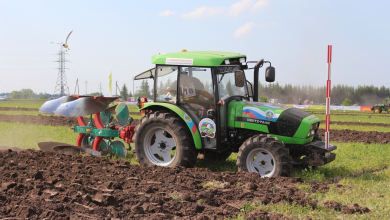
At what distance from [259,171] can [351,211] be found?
1.92 meters

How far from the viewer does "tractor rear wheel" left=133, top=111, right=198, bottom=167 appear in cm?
666

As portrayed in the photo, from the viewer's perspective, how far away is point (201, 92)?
Result: 665cm

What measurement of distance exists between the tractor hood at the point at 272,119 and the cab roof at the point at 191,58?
0.86 meters

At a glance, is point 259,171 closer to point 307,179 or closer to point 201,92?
point 307,179

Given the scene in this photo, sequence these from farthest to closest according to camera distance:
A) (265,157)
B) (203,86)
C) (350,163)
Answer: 1. (350,163)
2. (203,86)
3. (265,157)

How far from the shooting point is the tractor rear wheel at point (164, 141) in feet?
21.9

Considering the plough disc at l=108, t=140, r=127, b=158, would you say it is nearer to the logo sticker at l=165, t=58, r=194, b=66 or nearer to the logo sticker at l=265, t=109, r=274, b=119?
the logo sticker at l=165, t=58, r=194, b=66

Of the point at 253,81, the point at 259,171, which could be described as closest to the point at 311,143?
the point at 259,171

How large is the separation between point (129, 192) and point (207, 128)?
6.64 feet

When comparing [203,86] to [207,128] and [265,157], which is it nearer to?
[207,128]

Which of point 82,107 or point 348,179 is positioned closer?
point 348,179

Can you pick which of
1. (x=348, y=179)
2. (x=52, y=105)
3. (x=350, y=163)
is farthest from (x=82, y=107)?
(x=350, y=163)

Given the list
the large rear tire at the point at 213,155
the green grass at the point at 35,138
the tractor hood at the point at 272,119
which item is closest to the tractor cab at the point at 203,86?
the tractor hood at the point at 272,119

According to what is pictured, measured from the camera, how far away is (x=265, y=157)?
20.4ft
